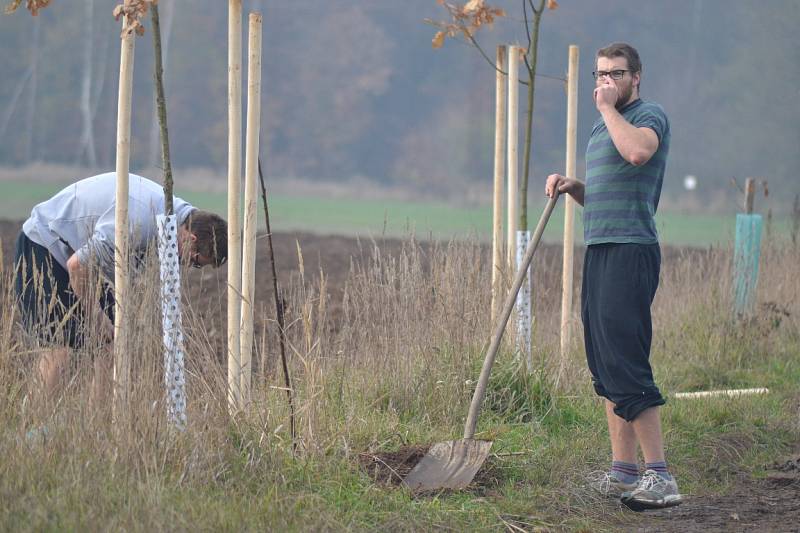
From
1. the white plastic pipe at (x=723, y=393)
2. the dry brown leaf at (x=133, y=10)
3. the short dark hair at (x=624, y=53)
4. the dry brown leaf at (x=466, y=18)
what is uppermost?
the dry brown leaf at (x=466, y=18)

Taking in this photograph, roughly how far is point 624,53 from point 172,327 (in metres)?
2.00

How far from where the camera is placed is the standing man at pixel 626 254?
4.21 meters

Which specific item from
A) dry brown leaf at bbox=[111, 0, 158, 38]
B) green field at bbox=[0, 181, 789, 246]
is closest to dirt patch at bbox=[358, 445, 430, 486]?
dry brown leaf at bbox=[111, 0, 158, 38]

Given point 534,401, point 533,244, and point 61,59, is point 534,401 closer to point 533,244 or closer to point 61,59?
point 533,244

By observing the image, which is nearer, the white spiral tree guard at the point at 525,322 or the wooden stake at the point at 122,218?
the wooden stake at the point at 122,218

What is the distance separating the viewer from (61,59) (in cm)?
3183

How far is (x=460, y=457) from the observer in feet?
14.5

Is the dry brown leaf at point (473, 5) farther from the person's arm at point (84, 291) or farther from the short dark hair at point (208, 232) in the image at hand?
the person's arm at point (84, 291)

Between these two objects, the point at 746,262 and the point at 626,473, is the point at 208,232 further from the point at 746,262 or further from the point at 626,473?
the point at 746,262

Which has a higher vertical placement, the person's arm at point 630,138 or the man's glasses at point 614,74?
the man's glasses at point 614,74

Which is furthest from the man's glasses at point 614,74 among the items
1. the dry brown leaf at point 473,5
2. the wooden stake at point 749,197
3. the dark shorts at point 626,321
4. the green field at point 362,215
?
the green field at point 362,215

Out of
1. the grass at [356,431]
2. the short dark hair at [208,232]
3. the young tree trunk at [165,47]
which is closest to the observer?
the grass at [356,431]

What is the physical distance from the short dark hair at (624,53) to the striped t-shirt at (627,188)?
0.46ft

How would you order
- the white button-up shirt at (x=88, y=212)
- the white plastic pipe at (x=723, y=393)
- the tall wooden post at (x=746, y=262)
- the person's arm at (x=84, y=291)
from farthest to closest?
the tall wooden post at (x=746, y=262)
the white plastic pipe at (x=723, y=393)
the white button-up shirt at (x=88, y=212)
the person's arm at (x=84, y=291)
